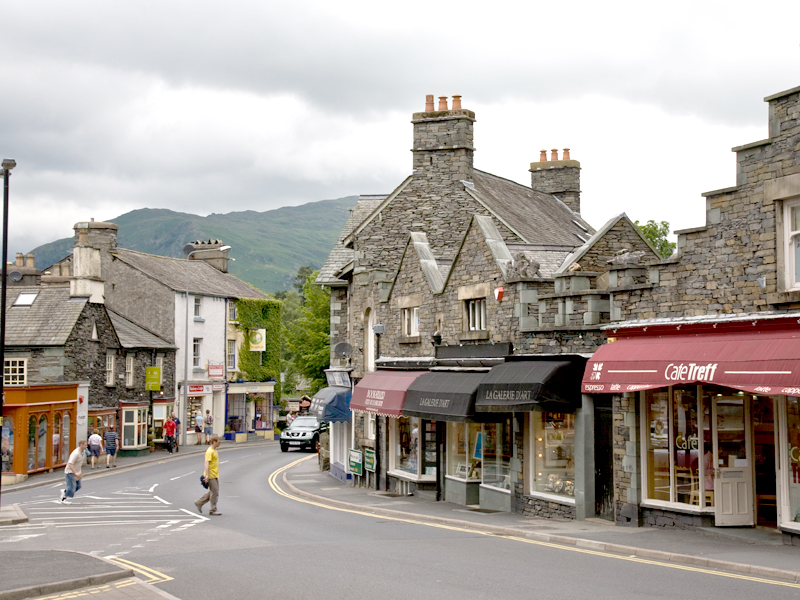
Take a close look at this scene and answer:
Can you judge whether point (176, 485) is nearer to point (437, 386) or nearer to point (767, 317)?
point (437, 386)

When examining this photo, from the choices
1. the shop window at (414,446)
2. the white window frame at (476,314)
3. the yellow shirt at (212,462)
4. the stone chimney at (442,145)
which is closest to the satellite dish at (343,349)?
the shop window at (414,446)

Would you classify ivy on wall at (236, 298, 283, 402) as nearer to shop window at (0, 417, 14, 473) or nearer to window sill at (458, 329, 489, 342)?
shop window at (0, 417, 14, 473)

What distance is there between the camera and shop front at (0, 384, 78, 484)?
3553cm

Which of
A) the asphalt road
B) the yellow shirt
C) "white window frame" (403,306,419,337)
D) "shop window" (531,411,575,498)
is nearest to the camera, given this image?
the asphalt road

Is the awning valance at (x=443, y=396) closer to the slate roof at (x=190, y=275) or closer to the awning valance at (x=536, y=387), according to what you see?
the awning valance at (x=536, y=387)

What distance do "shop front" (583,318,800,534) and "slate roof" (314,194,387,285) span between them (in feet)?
61.9

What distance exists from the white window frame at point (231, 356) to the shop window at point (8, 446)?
26.1 meters

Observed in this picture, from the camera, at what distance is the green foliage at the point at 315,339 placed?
6150cm

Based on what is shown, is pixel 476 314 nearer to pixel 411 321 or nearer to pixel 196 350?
pixel 411 321

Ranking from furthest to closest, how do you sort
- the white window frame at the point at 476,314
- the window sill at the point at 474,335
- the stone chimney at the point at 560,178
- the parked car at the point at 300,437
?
the parked car at the point at 300,437
the stone chimney at the point at 560,178
the white window frame at the point at 476,314
the window sill at the point at 474,335

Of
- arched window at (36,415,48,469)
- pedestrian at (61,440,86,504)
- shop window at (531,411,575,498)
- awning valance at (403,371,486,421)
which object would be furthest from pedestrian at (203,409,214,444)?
shop window at (531,411,575,498)

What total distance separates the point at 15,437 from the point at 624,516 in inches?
1051

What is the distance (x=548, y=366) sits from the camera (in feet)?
62.4

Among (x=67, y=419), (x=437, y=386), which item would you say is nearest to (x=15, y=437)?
(x=67, y=419)
